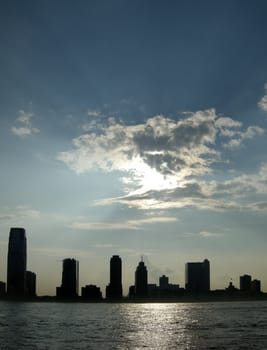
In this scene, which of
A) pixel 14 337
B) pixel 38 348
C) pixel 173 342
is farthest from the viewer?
pixel 14 337

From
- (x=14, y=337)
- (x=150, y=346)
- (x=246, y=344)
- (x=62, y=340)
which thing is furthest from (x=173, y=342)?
(x=14, y=337)

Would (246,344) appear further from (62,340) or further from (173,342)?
(62,340)

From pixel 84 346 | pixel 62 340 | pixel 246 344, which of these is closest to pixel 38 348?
pixel 84 346

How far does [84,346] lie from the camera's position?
294 feet

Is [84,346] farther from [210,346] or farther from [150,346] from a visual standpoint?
[210,346]

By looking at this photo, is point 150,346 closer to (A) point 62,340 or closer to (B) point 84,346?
(B) point 84,346

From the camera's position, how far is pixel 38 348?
284ft

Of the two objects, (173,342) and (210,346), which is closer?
(210,346)

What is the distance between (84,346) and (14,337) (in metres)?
25.9

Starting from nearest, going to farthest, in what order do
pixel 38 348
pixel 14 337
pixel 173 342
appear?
pixel 38 348
pixel 173 342
pixel 14 337

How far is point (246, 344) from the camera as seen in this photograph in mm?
89500

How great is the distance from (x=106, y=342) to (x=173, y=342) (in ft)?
42.6

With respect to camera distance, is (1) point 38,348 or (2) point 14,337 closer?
(1) point 38,348

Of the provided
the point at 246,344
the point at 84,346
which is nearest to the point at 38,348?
the point at 84,346
